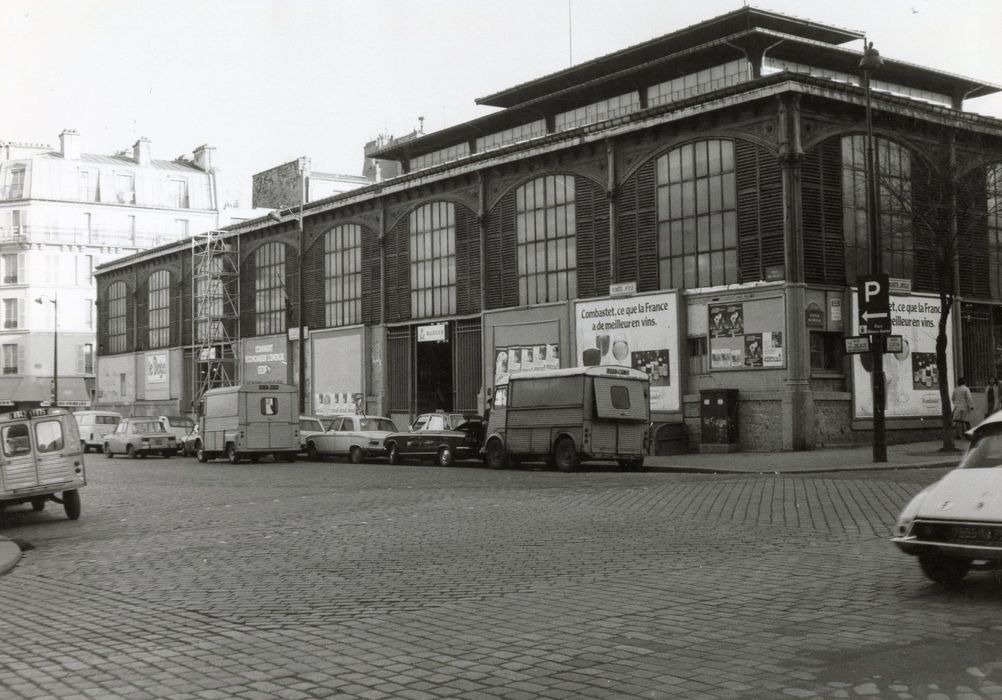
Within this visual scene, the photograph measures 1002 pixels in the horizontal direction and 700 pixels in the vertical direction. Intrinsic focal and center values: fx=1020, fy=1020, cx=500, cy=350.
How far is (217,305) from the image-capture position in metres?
54.8

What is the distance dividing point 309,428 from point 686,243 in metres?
14.2

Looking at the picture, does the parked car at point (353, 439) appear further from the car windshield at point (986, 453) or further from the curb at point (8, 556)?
A: the car windshield at point (986, 453)

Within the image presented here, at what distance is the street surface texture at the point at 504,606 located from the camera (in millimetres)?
5680

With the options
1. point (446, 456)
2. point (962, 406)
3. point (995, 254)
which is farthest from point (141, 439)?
point (995, 254)

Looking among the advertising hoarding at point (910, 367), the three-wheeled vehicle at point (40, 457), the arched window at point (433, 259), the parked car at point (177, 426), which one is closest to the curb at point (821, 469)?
the advertising hoarding at point (910, 367)

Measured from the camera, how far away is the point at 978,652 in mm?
6016

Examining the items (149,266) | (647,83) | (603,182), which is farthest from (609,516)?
(149,266)

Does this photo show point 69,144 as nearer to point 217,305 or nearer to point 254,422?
point 217,305

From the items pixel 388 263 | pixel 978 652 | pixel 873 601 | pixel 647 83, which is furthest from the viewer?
pixel 388 263

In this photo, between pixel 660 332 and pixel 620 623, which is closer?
pixel 620 623

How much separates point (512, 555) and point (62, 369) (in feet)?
243

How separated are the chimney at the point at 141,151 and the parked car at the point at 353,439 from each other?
5409 cm

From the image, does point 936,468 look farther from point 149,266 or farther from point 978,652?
point 149,266

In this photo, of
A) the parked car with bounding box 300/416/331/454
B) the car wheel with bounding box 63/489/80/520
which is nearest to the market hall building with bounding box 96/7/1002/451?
the parked car with bounding box 300/416/331/454
